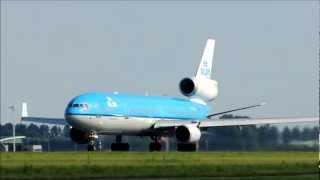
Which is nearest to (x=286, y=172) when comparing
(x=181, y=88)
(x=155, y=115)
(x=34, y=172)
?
(x=34, y=172)

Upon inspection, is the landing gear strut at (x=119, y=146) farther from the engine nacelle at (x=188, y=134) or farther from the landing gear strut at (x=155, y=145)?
the engine nacelle at (x=188, y=134)

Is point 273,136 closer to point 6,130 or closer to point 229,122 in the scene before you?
point 229,122

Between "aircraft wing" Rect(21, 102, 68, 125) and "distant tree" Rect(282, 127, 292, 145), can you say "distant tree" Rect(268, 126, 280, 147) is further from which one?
"aircraft wing" Rect(21, 102, 68, 125)

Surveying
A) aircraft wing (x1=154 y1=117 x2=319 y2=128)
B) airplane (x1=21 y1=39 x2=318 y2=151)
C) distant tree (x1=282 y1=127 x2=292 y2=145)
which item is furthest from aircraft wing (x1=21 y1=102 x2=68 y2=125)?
distant tree (x1=282 y1=127 x2=292 y2=145)

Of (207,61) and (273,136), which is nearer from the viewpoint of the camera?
(273,136)

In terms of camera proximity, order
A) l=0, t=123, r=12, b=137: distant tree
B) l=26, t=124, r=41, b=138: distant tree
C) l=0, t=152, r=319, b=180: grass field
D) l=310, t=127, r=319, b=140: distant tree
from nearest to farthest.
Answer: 1. l=0, t=152, r=319, b=180: grass field
2. l=310, t=127, r=319, b=140: distant tree
3. l=26, t=124, r=41, b=138: distant tree
4. l=0, t=123, r=12, b=137: distant tree

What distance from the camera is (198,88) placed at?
105m

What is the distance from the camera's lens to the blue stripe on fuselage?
8806 centimetres

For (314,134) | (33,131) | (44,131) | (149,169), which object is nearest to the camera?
(149,169)

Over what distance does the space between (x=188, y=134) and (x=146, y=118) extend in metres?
4.84

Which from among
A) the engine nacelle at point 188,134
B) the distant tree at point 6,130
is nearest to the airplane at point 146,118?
the engine nacelle at point 188,134

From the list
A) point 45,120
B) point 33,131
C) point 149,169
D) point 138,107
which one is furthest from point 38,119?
point 149,169

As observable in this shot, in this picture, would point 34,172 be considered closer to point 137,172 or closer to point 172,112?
point 137,172

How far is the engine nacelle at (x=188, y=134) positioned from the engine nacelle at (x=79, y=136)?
865cm
